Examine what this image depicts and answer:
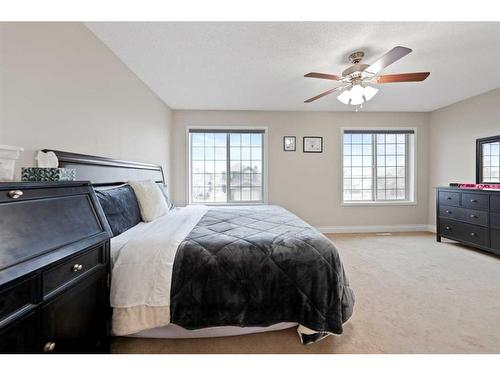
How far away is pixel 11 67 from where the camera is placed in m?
1.32

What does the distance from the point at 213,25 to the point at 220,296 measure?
2.11 meters

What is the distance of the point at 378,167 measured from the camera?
4.66 meters

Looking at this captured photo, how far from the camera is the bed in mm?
1373

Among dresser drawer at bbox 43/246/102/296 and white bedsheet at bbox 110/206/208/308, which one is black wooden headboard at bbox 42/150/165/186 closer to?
white bedsheet at bbox 110/206/208/308

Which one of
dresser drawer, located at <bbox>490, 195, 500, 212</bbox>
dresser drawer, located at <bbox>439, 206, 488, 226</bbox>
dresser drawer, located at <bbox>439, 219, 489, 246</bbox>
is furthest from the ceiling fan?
dresser drawer, located at <bbox>439, 219, 489, 246</bbox>

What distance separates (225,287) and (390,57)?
7.17ft

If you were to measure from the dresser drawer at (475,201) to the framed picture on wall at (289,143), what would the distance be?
2.74m

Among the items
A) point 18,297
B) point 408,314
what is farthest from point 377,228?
point 18,297

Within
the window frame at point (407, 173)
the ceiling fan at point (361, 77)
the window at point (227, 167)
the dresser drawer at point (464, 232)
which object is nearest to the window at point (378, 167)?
the window frame at point (407, 173)

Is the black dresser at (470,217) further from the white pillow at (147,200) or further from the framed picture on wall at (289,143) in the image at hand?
the white pillow at (147,200)

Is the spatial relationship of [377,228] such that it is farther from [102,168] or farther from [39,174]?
[39,174]

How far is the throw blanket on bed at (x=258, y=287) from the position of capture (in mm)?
1388
